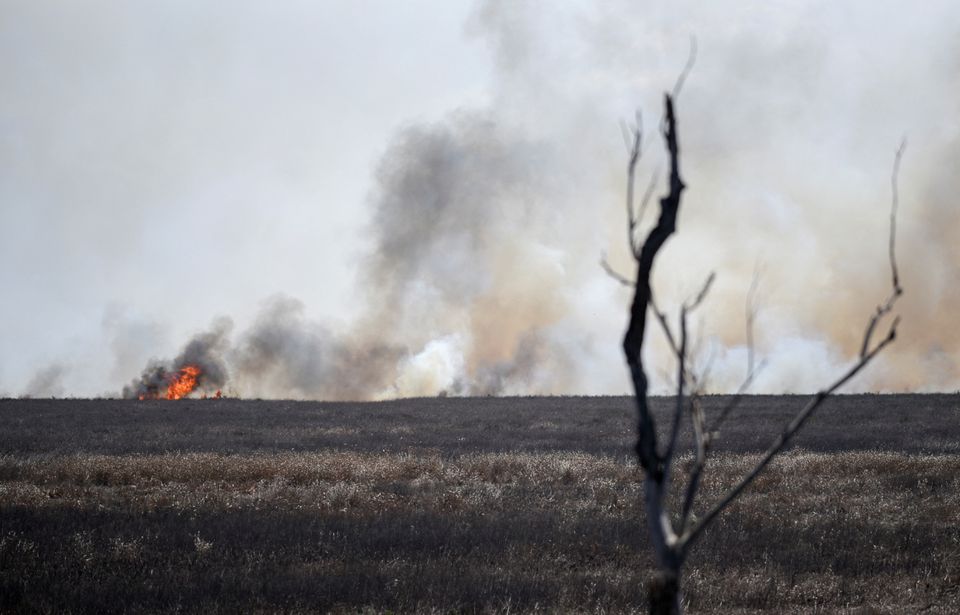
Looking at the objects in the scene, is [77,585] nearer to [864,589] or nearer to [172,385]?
[864,589]

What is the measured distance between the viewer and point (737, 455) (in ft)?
72.0

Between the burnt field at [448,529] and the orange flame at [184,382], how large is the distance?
5193 cm

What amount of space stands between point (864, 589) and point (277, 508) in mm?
8723

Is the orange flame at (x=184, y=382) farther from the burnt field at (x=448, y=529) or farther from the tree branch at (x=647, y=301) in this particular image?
the tree branch at (x=647, y=301)

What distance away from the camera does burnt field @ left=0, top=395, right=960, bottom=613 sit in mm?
9180

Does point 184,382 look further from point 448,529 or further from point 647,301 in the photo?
point 647,301

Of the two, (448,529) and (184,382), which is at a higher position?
(184,382)

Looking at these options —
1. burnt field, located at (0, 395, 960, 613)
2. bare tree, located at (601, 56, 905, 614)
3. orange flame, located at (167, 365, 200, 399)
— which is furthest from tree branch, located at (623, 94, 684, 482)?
orange flame, located at (167, 365, 200, 399)

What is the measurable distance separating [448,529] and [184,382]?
71.5 metres

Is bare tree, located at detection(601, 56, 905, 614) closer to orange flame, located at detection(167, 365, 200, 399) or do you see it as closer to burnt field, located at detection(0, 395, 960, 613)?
burnt field, located at detection(0, 395, 960, 613)

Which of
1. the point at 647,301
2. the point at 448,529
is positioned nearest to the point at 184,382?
the point at 448,529

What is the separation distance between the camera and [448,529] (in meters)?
12.4

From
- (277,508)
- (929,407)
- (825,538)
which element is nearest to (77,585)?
(277,508)

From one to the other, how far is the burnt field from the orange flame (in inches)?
2045
